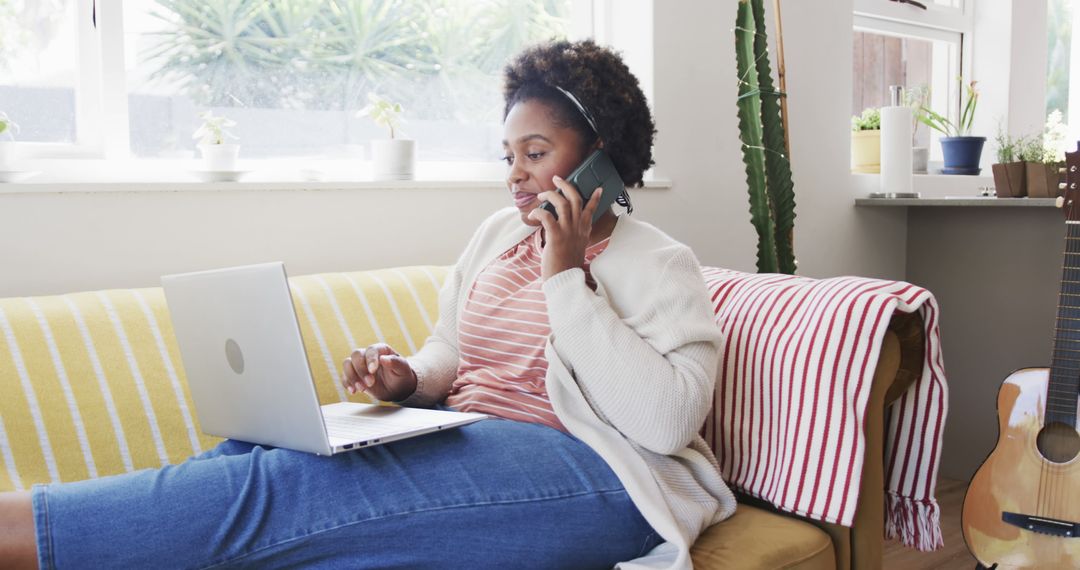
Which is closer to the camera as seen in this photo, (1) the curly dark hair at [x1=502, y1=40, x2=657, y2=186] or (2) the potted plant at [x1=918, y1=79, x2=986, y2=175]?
(1) the curly dark hair at [x1=502, y1=40, x2=657, y2=186]

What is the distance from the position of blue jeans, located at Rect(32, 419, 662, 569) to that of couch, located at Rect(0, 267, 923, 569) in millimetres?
201

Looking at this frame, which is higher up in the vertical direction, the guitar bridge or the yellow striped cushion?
the yellow striped cushion

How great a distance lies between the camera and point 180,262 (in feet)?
6.18

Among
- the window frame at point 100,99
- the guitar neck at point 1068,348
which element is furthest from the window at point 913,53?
the window frame at point 100,99

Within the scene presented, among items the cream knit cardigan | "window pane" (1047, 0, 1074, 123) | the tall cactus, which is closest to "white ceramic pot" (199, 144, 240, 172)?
the cream knit cardigan

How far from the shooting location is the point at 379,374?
1.52 m

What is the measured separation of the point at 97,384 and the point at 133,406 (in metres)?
0.06

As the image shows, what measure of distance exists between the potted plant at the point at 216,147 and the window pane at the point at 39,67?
0.25 metres

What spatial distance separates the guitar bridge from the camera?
1887 mm

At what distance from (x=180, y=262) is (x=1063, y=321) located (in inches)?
71.8

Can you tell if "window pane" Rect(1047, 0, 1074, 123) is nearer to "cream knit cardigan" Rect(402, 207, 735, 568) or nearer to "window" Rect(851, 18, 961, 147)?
"window" Rect(851, 18, 961, 147)

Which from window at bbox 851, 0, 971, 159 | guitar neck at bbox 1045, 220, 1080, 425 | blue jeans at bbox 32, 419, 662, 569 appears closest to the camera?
blue jeans at bbox 32, 419, 662, 569

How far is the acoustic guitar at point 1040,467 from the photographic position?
1913 mm

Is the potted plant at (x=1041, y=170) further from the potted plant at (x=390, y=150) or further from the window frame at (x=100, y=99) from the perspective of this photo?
the window frame at (x=100, y=99)
